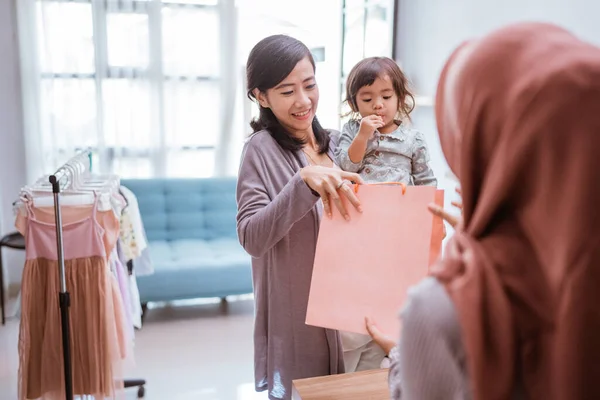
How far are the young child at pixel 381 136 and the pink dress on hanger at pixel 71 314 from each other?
3.89 ft

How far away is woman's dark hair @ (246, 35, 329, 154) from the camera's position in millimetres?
1271

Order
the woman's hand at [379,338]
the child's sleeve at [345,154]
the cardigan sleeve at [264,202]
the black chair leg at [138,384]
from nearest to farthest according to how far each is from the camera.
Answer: the woman's hand at [379,338]
the cardigan sleeve at [264,202]
the child's sleeve at [345,154]
the black chair leg at [138,384]

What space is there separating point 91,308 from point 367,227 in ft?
5.21

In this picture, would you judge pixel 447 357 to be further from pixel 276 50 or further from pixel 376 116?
pixel 376 116

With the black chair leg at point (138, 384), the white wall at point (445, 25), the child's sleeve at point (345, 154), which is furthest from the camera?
the black chair leg at point (138, 384)

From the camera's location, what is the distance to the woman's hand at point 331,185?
1.04 m

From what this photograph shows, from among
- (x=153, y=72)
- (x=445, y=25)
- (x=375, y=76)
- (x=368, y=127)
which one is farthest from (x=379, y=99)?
(x=153, y=72)

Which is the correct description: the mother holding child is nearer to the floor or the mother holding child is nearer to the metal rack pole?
the metal rack pole

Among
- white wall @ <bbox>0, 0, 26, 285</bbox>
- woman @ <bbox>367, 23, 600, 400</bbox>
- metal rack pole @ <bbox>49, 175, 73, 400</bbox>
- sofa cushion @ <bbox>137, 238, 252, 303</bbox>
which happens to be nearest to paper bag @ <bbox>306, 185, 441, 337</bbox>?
woman @ <bbox>367, 23, 600, 400</bbox>

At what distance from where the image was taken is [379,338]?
972mm

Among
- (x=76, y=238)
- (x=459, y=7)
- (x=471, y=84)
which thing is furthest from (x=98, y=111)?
(x=471, y=84)

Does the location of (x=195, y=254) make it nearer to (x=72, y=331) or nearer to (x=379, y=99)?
(x=72, y=331)

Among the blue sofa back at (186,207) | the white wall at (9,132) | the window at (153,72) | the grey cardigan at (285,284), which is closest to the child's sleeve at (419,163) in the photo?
the grey cardigan at (285,284)

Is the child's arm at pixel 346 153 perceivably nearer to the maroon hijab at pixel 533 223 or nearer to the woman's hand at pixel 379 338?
the woman's hand at pixel 379 338
